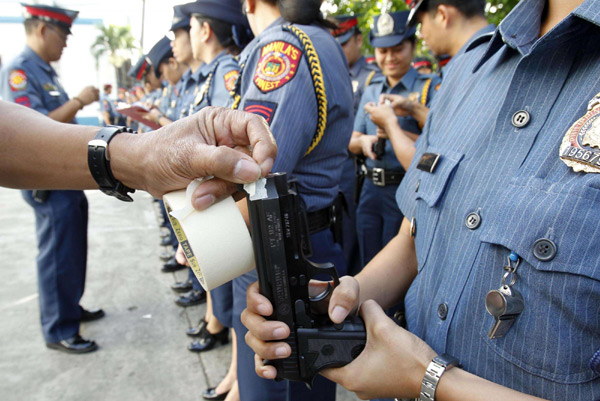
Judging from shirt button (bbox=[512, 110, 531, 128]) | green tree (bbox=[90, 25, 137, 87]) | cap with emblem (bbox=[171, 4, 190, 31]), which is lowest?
shirt button (bbox=[512, 110, 531, 128])

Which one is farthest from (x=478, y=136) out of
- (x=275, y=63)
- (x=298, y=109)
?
(x=275, y=63)

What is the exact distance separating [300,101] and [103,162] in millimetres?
771

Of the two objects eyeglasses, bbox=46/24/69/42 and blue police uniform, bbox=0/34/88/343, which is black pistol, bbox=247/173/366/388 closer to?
Answer: blue police uniform, bbox=0/34/88/343

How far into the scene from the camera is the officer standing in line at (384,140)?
3062mm

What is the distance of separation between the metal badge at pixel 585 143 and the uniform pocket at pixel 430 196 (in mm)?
256

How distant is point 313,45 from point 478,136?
0.93m

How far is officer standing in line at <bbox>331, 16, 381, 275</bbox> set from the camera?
11.6 feet

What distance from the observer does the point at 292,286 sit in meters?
0.97

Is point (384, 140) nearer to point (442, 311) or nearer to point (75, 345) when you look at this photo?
point (442, 311)

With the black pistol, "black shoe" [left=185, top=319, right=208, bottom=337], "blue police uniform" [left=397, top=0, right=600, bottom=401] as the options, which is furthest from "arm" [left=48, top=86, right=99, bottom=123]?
"blue police uniform" [left=397, top=0, right=600, bottom=401]

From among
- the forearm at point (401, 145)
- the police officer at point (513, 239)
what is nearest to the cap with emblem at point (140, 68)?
the forearm at point (401, 145)

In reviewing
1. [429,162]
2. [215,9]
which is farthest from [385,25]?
[429,162]

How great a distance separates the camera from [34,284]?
4.30 m

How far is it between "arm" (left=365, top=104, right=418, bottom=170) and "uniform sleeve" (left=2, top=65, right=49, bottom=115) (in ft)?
8.46
